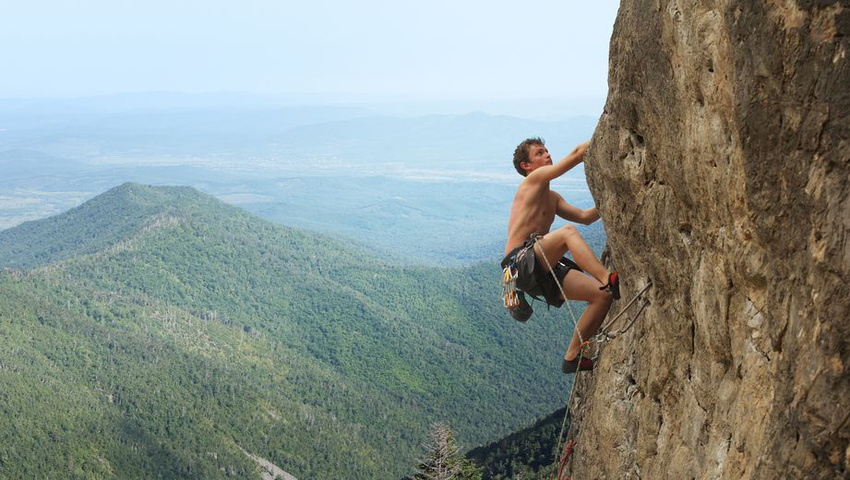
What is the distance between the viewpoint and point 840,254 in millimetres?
4348

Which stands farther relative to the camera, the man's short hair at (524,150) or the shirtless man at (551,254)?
the man's short hair at (524,150)

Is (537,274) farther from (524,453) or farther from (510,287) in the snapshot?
(524,453)

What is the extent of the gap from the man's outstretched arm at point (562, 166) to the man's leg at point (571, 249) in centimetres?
68

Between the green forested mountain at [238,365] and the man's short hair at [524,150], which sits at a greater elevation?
the man's short hair at [524,150]

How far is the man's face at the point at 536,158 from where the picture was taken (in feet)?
30.8

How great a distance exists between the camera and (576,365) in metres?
9.16

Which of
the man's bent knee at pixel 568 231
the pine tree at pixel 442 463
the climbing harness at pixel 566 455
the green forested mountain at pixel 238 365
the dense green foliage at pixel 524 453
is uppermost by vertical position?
the man's bent knee at pixel 568 231

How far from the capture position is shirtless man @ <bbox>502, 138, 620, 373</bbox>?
829 cm

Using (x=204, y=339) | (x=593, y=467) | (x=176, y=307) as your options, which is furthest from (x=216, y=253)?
(x=593, y=467)

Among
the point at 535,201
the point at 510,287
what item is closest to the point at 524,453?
the point at 510,287

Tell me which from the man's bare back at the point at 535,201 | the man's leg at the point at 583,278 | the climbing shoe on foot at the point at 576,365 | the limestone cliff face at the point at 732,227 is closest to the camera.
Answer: the limestone cliff face at the point at 732,227

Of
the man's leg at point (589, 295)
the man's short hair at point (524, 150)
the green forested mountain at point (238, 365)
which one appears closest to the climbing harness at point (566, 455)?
the man's leg at point (589, 295)

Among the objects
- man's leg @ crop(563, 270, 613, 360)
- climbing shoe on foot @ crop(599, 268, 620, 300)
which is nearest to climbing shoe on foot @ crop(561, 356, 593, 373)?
man's leg @ crop(563, 270, 613, 360)

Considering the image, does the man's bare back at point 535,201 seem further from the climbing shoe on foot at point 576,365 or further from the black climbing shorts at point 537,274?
the climbing shoe on foot at point 576,365
